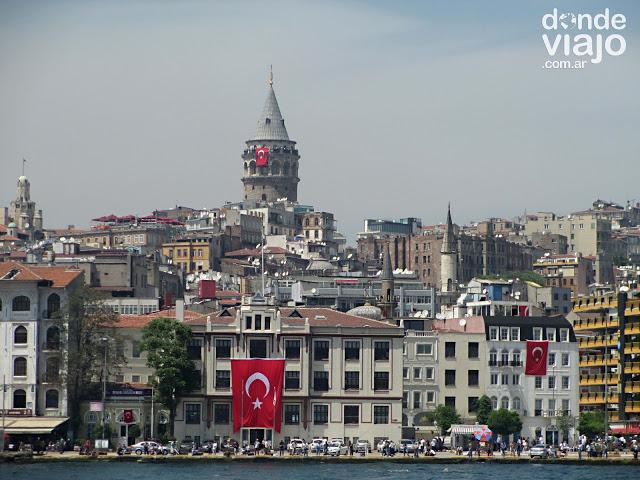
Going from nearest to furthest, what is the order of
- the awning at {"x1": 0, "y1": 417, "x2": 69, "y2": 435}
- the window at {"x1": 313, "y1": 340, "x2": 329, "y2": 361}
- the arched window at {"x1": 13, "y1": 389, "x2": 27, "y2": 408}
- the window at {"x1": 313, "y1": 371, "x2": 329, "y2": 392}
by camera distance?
the awning at {"x1": 0, "y1": 417, "x2": 69, "y2": 435} < the arched window at {"x1": 13, "y1": 389, "x2": 27, "y2": 408} < the window at {"x1": 313, "y1": 371, "x2": 329, "y2": 392} < the window at {"x1": 313, "y1": 340, "x2": 329, "y2": 361}

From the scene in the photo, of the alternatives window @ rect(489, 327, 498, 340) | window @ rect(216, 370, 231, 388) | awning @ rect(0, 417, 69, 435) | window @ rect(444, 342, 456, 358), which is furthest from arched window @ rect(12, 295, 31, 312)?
window @ rect(489, 327, 498, 340)

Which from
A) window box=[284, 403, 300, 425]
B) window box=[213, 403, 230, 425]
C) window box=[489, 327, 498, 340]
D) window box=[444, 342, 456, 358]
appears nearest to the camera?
window box=[213, 403, 230, 425]

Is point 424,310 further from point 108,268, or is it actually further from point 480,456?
point 480,456

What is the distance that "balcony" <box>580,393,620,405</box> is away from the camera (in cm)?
13450

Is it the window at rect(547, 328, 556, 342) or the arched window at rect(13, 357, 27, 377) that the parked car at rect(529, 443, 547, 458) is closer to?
the window at rect(547, 328, 556, 342)

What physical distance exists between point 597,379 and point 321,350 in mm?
27529

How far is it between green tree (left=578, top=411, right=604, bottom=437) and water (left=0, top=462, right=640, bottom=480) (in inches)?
620

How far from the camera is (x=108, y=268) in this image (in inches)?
6137

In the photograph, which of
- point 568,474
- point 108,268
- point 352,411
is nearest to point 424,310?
point 108,268

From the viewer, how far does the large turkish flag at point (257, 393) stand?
374ft

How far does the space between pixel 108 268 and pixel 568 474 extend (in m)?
63.5

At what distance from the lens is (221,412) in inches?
4550

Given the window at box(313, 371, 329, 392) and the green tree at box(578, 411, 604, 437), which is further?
the green tree at box(578, 411, 604, 437)

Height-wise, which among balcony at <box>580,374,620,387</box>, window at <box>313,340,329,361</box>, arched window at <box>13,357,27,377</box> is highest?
window at <box>313,340,329,361</box>
